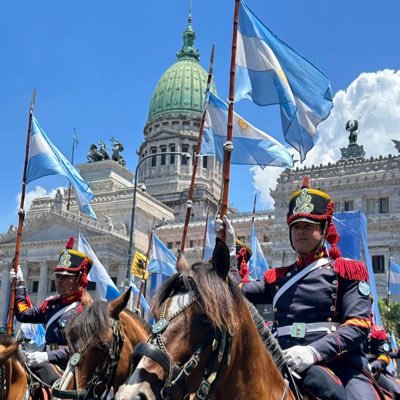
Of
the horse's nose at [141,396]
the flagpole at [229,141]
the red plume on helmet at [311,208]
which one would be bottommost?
the horse's nose at [141,396]

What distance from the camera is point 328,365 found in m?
4.38

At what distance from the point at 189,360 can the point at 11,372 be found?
14.5ft

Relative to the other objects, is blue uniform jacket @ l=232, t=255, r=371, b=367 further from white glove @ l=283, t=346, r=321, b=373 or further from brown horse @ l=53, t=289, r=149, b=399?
brown horse @ l=53, t=289, r=149, b=399

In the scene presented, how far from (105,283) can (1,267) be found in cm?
5180

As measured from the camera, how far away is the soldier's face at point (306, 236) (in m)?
4.66

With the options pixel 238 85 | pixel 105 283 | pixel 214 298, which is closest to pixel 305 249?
pixel 214 298

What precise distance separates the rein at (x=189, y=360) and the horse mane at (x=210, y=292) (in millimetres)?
60

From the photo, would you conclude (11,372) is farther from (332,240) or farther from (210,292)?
(210,292)

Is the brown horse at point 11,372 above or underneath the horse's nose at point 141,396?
underneath

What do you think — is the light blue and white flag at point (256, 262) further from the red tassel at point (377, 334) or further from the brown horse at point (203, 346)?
the brown horse at point (203, 346)

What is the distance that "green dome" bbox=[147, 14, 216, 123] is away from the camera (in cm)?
9181

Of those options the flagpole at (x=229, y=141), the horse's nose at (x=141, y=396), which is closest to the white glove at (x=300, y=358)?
the horse's nose at (x=141, y=396)

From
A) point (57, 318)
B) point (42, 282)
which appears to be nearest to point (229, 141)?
point (57, 318)

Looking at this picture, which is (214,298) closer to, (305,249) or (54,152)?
(305,249)
